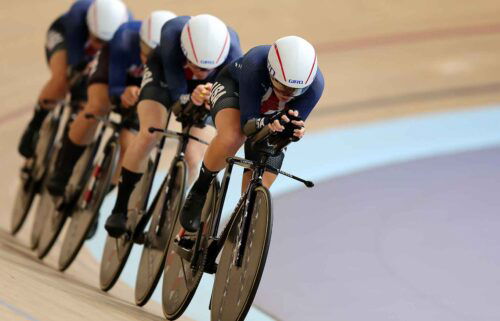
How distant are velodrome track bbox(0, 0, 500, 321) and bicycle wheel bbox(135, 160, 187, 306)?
14cm

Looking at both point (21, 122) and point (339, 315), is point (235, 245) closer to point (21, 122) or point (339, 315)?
point (339, 315)

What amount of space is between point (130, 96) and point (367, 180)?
2.79m

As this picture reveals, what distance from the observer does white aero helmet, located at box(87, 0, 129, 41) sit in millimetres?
6617

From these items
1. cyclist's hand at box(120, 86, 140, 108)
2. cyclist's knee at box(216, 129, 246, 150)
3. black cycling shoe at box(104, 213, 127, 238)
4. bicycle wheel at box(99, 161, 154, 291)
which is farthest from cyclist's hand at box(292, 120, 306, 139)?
cyclist's hand at box(120, 86, 140, 108)

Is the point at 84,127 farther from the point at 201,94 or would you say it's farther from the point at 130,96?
the point at 201,94

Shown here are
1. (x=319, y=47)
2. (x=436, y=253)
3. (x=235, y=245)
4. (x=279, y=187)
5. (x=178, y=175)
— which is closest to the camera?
(x=235, y=245)

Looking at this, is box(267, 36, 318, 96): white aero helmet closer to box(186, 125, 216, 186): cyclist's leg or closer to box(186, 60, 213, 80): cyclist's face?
box(186, 60, 213, 80): cyclist's face

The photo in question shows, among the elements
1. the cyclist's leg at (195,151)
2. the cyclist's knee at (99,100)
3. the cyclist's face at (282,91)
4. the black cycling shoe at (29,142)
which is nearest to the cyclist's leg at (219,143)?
the cyclist's face at (282,91)

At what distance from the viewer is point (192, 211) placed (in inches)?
186

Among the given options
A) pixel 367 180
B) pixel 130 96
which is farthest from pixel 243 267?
pixel 367 180

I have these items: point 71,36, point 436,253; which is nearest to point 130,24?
point 71,36

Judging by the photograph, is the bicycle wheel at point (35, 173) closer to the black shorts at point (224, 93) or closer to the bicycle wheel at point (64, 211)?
the bicycle wheel at point (64, 211)

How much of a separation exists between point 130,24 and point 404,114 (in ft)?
14.5

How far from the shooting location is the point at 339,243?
652cm
